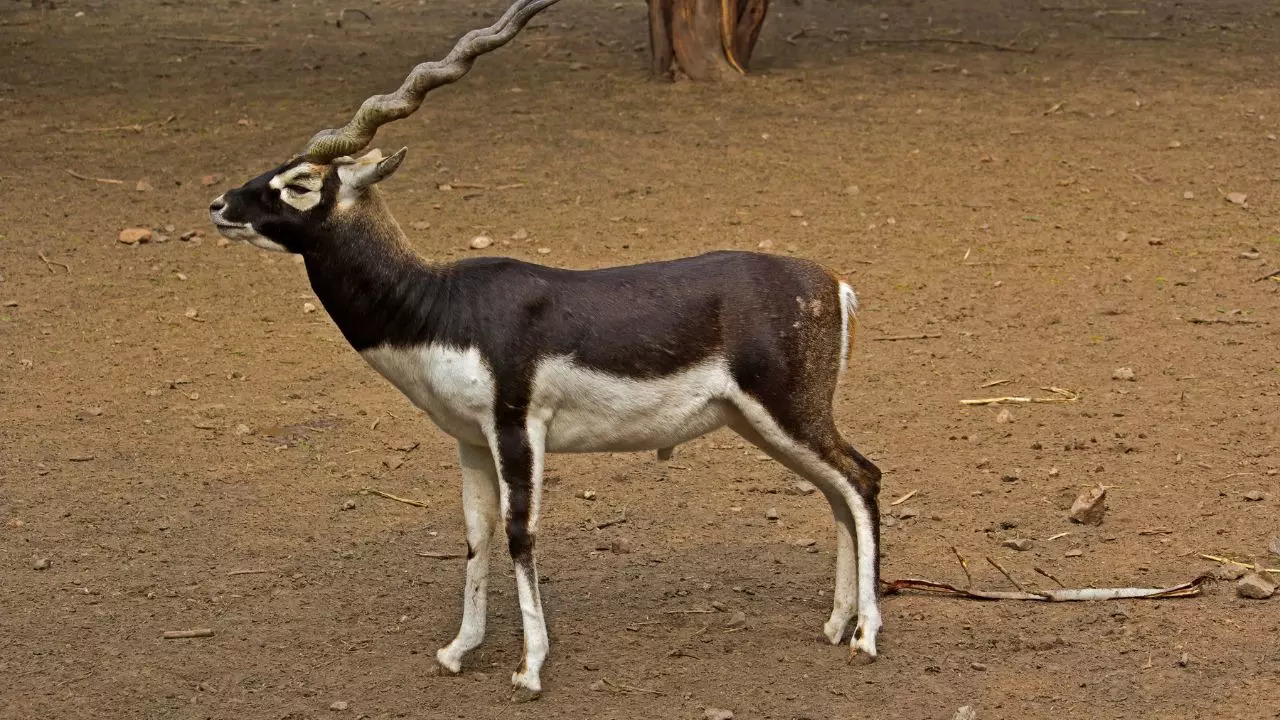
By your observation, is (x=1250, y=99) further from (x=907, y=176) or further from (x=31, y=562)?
(x=31, y=562)

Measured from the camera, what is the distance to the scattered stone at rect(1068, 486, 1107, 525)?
21.6ft

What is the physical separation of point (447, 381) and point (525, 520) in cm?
55

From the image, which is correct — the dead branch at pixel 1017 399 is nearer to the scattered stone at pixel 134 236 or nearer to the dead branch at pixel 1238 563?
the dead branch at pixel 1238 563

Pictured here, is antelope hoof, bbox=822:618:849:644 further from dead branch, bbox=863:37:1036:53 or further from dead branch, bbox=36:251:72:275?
dead branch, bbox=863:37:1036:53

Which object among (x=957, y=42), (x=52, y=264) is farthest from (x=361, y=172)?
(x=957, y=42)

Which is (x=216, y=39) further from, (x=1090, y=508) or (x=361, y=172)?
(x=1090, y=508)

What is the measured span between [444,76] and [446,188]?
570 cm

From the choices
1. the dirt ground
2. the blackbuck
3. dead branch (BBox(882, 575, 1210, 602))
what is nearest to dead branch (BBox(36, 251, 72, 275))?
the dirt ground

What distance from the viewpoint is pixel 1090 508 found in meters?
6.59

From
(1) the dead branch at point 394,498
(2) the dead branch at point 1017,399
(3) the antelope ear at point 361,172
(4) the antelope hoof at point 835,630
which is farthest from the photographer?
(2) the dead branch at point 1017,399

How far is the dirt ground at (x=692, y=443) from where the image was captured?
5652mm

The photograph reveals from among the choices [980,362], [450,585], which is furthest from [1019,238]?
[450,585]

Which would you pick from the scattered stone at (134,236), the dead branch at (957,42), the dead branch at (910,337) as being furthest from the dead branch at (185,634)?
the dead branch at (957,42)

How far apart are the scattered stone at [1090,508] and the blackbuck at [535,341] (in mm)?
1396
